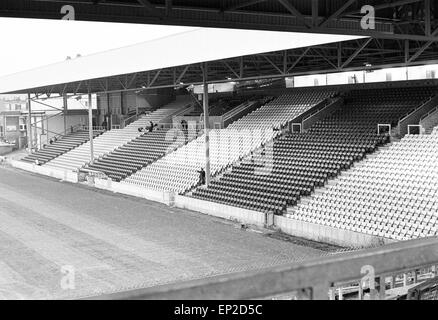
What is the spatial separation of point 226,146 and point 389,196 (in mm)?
12832

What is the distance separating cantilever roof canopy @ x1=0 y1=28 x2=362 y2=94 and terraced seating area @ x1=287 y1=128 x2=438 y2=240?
5.52 m

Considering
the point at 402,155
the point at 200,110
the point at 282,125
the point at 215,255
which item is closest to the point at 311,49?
the point at 402,155

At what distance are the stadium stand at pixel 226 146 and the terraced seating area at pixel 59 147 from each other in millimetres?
15880

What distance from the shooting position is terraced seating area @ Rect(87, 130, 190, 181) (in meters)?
33.1

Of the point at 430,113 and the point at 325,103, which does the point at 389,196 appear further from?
the point at 325,103

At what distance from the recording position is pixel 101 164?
122 feet

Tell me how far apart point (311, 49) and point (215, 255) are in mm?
9460

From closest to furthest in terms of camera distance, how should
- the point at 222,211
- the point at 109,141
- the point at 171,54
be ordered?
the point at 222,211, the point at 171,54, the point at 109,141

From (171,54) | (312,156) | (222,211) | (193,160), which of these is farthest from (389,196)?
(193,160)

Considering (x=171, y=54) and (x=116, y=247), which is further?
(x=171, y=54)

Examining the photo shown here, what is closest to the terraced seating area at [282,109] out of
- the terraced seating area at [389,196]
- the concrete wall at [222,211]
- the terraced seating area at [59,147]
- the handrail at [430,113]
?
the concrete wall at [222,211]

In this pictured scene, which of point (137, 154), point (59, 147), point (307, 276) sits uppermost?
point (307, 276)

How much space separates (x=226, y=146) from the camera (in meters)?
29.7
